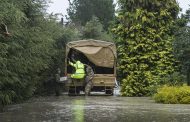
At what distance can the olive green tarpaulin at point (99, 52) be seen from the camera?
2830 cm

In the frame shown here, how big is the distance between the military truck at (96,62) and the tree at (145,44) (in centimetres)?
63

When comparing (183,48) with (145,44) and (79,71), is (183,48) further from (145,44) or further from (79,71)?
(79,71)

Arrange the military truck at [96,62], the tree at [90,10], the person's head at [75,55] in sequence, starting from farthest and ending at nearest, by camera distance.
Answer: the tree at [90,10]
the person's head at [75,55]
the military truck at [96,62]

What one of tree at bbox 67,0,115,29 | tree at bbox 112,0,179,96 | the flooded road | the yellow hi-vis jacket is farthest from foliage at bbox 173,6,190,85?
tree at bbox 67,0,115,29

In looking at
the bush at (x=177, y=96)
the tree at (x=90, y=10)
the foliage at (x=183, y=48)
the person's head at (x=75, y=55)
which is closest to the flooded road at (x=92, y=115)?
the bush at (x=177, y=96)

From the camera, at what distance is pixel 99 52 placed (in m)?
28.4

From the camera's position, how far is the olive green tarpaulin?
1114 inches

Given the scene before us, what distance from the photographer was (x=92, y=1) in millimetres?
88938

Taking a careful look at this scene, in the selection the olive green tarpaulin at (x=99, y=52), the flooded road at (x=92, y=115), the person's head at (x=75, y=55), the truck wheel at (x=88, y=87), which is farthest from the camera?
the person's head at (x=75, y=55)

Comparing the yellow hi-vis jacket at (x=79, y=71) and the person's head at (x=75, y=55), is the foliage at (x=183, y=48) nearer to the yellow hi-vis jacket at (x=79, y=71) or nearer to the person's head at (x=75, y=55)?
the yellow hi-vis jacket at (x=79, y=71)

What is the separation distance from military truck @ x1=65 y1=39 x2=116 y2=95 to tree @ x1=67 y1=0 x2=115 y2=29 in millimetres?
53926

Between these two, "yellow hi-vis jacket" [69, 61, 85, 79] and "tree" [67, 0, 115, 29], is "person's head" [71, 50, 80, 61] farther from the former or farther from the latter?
"tree" [67, 0, 115, 29]

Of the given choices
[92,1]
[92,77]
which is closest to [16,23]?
[92,77]

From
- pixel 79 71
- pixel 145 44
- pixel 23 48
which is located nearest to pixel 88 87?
pixel 79 71
